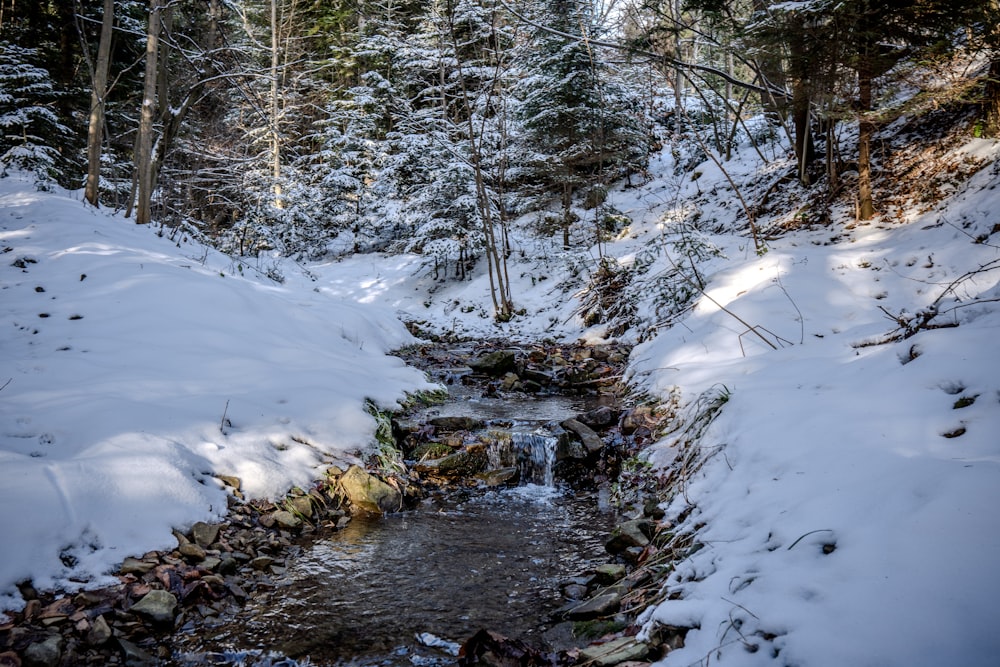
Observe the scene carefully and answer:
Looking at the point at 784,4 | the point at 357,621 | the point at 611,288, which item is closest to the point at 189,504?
the point at 357,621

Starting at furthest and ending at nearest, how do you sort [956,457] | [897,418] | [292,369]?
1. [292,369]
2. [897,418]
3. [956,457]

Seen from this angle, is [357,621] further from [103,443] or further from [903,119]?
[903,119]

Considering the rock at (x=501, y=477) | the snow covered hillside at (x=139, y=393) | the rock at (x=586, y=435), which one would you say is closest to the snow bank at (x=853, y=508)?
the rock at (x=586, y=435)

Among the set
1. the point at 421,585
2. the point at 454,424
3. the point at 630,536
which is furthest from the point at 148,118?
the point at 630,536

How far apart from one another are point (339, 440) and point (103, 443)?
6.25 feet

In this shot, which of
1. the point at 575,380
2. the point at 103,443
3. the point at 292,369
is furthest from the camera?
the point at 575,380

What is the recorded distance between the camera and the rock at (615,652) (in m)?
2.35

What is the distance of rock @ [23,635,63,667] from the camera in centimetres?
252

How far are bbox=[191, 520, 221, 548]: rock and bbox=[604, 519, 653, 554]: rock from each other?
9.23 feet

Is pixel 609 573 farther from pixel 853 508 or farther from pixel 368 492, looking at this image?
pixel 368 492

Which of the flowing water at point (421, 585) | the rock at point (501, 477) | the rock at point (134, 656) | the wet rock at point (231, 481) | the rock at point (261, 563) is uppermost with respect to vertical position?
the wet rock at point (231, 481)

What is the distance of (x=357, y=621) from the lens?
10.6 feet

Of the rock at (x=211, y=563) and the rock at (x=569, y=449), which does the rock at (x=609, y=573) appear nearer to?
the rock at (x=569, y=449)

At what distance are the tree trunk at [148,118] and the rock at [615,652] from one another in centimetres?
1181
